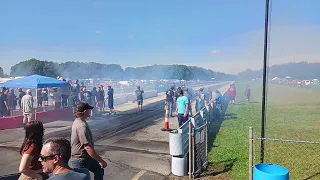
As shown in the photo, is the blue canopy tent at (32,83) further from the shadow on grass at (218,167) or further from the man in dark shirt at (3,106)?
the shadow on grass at (218,167)

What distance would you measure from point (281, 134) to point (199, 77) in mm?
137806

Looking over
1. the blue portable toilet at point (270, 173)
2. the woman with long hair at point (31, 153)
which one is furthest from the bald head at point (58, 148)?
the blue portable toilet at point (270, 173)

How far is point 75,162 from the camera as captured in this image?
420 cm

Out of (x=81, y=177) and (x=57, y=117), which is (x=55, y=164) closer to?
(x=81, y=177)

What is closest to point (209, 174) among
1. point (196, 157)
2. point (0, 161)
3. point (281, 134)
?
point (196, 157)

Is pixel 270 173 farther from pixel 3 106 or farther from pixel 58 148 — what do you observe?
pixel 3 106

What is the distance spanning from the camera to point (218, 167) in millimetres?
6980

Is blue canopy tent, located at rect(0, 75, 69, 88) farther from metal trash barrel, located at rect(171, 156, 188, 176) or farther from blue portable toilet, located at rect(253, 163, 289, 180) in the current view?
blue portable toilet, located at rect(253, 163, 289, 180)

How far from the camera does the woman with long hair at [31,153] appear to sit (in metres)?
3.45

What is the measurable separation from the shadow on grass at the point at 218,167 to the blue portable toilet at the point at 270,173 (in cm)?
201

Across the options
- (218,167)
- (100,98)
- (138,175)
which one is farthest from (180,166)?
(100,98)

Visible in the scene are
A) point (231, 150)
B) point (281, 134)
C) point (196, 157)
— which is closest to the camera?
point (196, 157)

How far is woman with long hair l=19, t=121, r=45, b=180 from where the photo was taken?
11.3 feet

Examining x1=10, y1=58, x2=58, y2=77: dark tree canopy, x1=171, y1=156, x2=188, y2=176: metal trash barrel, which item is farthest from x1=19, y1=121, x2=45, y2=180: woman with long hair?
x1=10, y1=58, x2=58, y2=77: dark tree canopy
